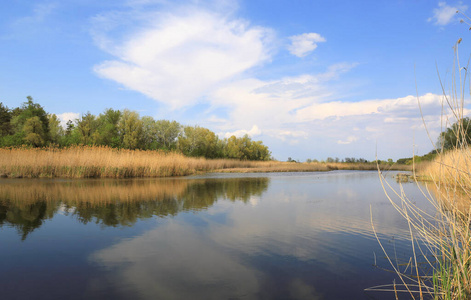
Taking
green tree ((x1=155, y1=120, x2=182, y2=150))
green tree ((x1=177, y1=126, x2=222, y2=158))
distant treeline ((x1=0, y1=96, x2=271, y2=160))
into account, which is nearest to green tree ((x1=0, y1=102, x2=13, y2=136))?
distant treeline ((x1=0, y1=96, x2=271, y2=160))

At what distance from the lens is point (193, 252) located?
11.2 ft

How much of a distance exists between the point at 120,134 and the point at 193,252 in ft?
120

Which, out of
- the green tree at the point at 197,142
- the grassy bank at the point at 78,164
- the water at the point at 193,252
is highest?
the green tree at the point at 197,142

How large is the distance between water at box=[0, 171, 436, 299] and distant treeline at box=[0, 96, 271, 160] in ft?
86.9

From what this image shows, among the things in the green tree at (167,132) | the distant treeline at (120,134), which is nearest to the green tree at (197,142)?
the distant treeline at (120,134)

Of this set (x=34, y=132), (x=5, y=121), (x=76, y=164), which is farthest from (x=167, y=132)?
(x=76, y=164)

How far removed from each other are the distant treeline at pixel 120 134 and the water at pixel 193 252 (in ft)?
86.9

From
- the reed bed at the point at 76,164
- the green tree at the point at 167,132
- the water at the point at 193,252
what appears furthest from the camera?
the green tree at the point at 167,132

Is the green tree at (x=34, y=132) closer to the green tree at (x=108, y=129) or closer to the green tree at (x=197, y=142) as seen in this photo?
the green tree at (x=108, y=129)

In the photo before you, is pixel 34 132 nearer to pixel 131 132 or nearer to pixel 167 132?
pixel 131 132

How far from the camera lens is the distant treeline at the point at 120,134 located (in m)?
28.2

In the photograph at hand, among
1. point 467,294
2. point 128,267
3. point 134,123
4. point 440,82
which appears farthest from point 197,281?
point 134,123

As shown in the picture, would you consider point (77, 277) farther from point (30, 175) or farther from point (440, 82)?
point (30, 175)

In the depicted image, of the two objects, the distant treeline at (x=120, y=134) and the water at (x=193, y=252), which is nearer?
the water at (x=193, y=252)
